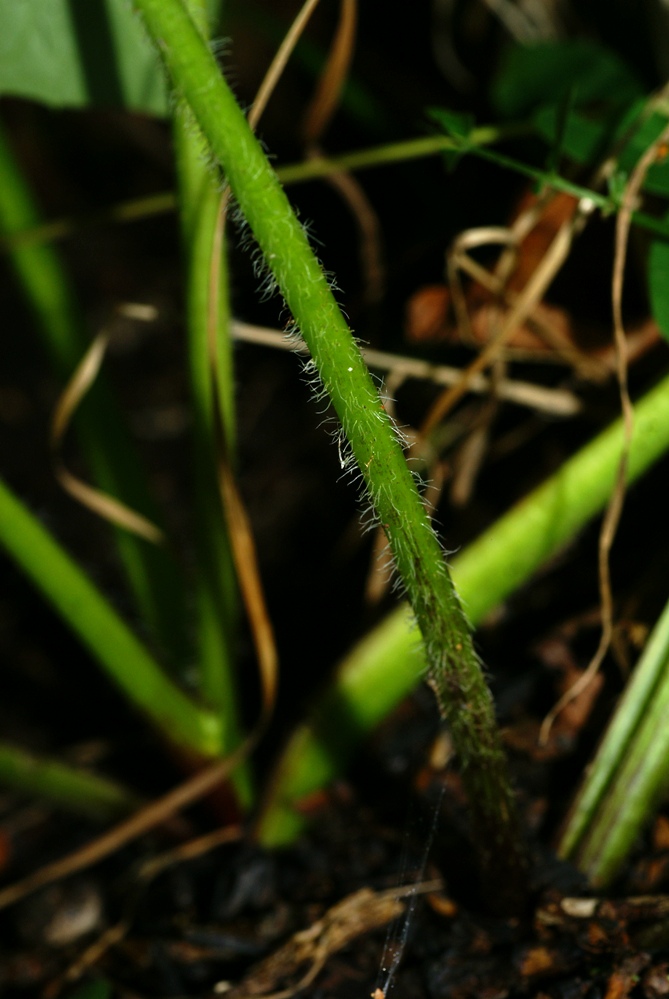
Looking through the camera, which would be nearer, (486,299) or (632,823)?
(632,823)

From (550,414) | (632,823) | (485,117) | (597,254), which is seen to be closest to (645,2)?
(485,117)

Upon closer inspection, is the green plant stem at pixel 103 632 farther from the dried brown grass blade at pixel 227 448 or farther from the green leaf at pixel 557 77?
the green leaf at pixel 557 77

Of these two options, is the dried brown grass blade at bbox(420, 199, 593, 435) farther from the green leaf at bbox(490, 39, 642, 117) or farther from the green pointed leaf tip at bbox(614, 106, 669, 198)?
the green leaf at bbox(490, 39, 642, 117)

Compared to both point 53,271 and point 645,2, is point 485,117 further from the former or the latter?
point 53,271

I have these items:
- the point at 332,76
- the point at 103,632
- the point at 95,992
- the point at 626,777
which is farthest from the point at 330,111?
the point at 95,992

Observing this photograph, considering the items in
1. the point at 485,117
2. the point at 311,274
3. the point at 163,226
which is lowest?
the point at 311,274

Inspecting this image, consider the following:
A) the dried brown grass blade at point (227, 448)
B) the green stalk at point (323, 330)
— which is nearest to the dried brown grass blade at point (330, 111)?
the dried brown grass blade at point (227, 448)
